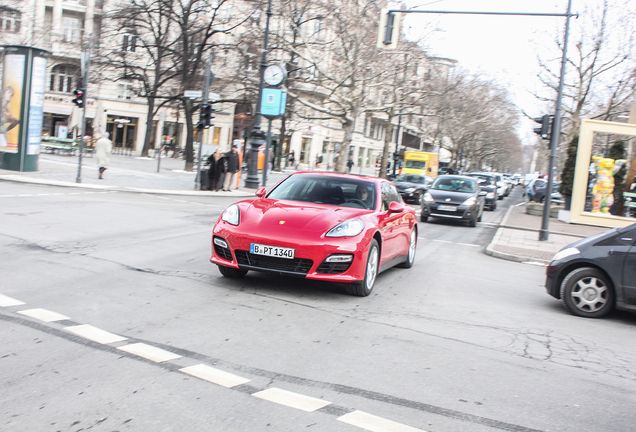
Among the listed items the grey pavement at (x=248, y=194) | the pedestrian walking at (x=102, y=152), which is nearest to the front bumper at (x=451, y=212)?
the grey pavement at (x=248, y=194)

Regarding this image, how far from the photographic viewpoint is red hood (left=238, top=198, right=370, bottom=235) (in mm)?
6812

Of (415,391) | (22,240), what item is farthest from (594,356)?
A: (22,240)

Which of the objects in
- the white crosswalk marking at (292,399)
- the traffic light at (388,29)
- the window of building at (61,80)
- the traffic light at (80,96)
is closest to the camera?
the white crosswalk marking at (292,399)

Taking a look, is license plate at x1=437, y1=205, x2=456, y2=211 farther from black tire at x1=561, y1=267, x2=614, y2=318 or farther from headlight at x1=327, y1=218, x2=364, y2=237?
headlight at x1=327, y1=218, x2=364, y2=237

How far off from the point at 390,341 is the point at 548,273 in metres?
3.15

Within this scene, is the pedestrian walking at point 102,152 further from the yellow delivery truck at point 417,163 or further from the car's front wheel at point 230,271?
the yellow delivery truck at point 417,163

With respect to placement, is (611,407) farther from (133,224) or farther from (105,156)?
(105,156)

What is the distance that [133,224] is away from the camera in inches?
470

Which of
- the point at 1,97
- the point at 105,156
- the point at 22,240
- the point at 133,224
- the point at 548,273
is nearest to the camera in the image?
the point at 548,273

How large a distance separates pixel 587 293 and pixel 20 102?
19.4 metres

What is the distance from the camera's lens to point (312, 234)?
6.70 m

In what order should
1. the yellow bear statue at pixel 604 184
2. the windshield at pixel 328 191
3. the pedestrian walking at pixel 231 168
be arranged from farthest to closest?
the pedestrian walking at pixel 231 168 → the yellow bear statue at pixel 604 184 → the windshield at pixel 328 191

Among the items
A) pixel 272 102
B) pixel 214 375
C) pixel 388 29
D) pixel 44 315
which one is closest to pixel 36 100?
pixel 272 102

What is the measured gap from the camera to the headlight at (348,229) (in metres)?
6.78
